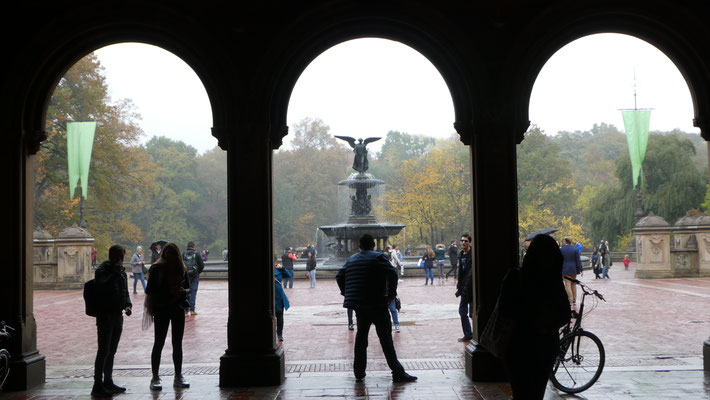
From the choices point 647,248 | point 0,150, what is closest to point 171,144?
point 647,248

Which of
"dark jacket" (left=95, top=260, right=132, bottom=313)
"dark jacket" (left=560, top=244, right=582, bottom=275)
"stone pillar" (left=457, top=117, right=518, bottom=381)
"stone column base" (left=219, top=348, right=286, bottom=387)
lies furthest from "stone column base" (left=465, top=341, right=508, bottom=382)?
"dark jacket" (left=560, top=244, right=582, bottom=275)

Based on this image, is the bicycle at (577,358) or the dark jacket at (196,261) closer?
the bicycle at (577,358)

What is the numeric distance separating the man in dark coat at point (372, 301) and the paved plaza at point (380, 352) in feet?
0.73

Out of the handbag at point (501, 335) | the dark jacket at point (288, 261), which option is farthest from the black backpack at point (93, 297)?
the dark jacket at point (288, 261)

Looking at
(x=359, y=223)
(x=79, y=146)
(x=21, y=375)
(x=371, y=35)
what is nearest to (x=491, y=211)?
(x=371, y=35)

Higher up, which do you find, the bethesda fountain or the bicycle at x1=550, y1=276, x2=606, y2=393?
the bethesda fountain

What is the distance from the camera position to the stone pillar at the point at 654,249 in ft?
82.6

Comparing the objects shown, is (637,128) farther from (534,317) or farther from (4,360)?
(4,360)

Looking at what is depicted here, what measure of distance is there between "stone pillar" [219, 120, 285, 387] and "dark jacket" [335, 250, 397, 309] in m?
0.93

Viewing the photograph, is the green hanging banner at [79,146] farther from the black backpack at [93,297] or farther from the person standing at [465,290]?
the black backpack at [93,297]

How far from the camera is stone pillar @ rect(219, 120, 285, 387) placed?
807cm

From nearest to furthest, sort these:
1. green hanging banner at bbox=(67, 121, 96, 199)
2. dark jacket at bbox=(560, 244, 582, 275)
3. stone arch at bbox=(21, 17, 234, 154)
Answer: stone arch at bbox=(21, 17, 234, 154), dark jacket at bbox=(560, 244, 582, 275), green hanging banner at bbox=(67, 121, 96, 199)

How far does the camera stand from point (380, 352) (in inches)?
405

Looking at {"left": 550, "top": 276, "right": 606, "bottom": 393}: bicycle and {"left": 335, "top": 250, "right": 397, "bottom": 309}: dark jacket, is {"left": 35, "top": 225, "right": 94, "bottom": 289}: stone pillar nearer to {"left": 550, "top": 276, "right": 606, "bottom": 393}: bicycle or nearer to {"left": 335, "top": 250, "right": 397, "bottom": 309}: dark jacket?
{"left": 335, "top": 250, "right": 397, "bottom": 309}: dark jacket
